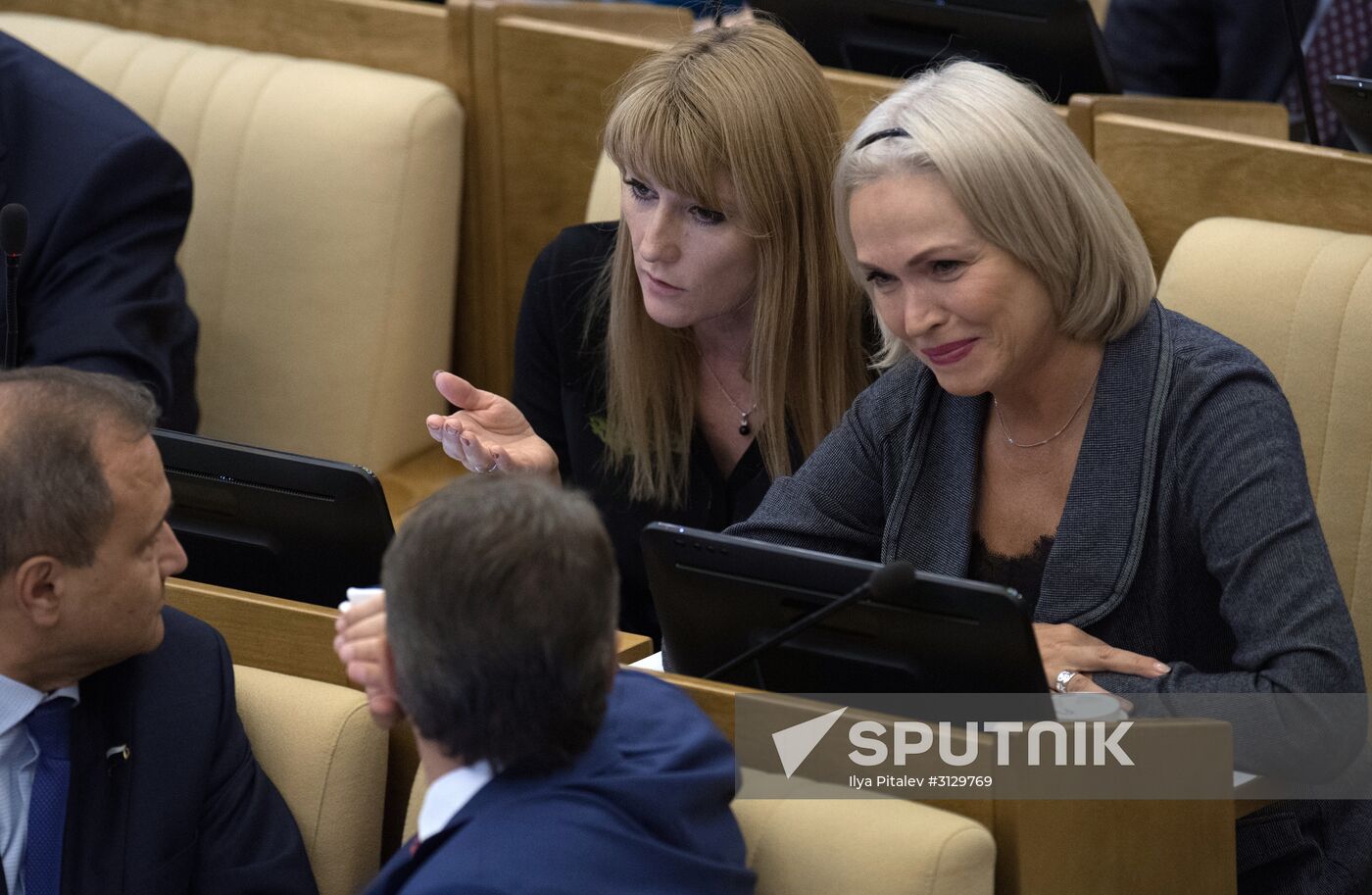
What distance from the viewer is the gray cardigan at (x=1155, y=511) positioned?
57.2 inches

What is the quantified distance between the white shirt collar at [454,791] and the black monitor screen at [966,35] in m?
1.38

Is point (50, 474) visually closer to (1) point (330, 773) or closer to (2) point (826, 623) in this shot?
(1) point (330, 773)

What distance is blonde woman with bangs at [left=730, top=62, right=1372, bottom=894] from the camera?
146 centimetres

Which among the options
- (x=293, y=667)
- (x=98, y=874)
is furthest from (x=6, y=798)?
(x=293, y=667)

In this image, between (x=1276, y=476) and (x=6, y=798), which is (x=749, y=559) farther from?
(x=6, y=798)

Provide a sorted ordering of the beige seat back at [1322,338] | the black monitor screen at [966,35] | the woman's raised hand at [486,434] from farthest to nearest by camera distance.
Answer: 1. the black monitor screen at [966,35]
2. the beige seat back at [1322,338]
3. the woman's raised hand at [486,434]

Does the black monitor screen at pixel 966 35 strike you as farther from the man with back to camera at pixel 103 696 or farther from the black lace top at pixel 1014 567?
the man with back to camera at pixel 103 696

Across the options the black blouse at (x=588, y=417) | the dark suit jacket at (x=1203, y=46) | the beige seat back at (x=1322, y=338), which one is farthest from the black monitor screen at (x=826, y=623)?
the dark suit jacket at (x=1203, y=46)

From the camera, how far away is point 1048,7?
224 cm

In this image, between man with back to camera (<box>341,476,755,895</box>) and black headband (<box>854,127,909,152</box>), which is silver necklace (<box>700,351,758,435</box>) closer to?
black headband (<box>854,127,909,152</box>)

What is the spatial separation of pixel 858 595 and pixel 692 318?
0.75 m

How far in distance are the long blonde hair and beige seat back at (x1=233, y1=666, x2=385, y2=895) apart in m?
0.68

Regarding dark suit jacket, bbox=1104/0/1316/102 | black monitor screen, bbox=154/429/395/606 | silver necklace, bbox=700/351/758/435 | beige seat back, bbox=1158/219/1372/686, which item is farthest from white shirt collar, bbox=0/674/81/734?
dark suit jacket, bbox=1104/0/1316/102

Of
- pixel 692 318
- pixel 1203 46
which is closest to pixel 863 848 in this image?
pixel 692 318
